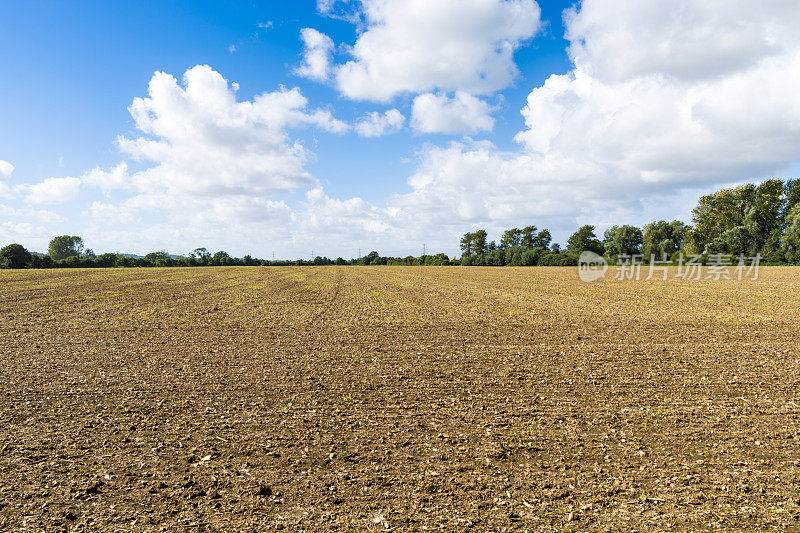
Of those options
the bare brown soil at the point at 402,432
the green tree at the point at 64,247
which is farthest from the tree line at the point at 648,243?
the bare brown soil at the point at 402,432

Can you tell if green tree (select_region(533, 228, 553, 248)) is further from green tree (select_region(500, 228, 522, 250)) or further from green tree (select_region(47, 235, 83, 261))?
green tree (select_region(47, 235, 83, 261))

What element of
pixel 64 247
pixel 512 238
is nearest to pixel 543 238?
pixel 512 238

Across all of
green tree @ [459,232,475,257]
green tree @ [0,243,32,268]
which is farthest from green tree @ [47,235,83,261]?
green tree @ [459,232,475,257]

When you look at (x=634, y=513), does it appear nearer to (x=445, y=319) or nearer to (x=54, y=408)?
(x=54, y=408)

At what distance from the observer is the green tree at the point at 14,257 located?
86.2 meters

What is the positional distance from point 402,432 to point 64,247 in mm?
189385

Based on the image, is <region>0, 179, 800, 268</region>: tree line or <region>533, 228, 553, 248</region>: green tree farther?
<region>533, 228, 553, 248</region>: green tree

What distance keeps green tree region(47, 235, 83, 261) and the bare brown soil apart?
174m

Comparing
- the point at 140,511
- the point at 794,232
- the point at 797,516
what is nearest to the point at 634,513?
the point at 797,516

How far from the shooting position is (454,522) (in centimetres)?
423

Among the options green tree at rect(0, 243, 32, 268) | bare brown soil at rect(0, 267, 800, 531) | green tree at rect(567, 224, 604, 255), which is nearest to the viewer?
bare brown soil at rect(0, 267, 800, 531)

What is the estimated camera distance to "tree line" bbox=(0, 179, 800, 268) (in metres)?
71.3

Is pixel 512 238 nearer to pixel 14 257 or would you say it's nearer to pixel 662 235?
→ pixel 662 235

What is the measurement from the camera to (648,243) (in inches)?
3949
